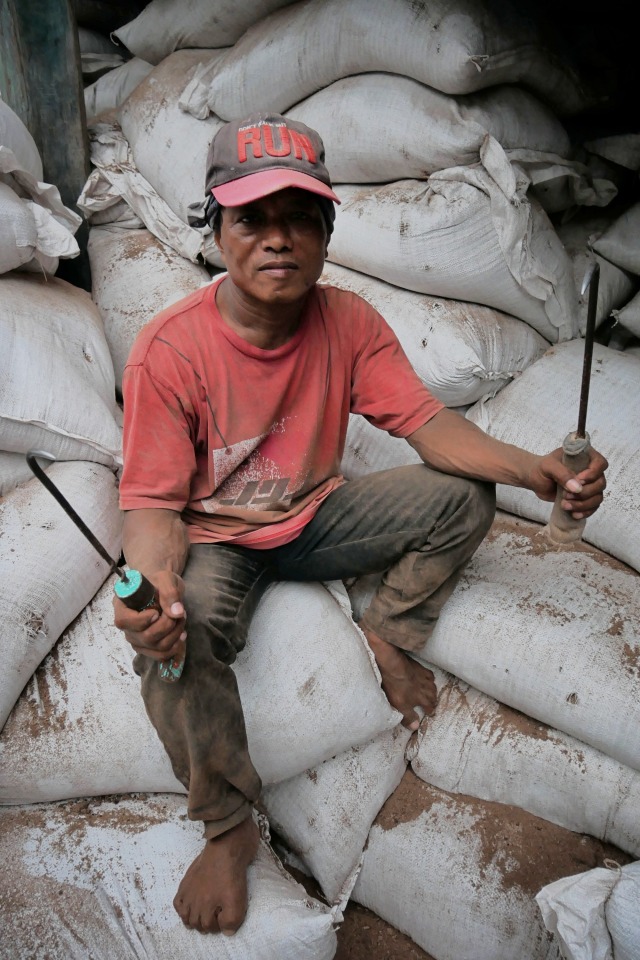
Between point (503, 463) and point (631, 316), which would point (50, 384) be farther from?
point (631, 316)

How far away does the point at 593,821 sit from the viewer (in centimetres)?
142

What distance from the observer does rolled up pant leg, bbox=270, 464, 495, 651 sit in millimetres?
1455

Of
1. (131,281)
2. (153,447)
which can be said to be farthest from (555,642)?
(131,281)

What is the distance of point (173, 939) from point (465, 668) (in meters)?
0.65

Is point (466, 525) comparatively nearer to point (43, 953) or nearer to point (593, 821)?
point (593, 821)

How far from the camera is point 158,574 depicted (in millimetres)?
1172

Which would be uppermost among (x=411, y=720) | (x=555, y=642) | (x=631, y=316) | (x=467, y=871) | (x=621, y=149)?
(x=621, y=149)

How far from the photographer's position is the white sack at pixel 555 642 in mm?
1396

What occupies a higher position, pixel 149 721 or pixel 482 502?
pixel 482 502

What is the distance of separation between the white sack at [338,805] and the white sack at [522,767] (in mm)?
72

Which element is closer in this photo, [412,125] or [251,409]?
[251,409]

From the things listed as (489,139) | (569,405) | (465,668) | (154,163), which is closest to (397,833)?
(465,668)

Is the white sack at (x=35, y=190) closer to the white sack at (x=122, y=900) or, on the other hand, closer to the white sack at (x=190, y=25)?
the white sack at (x=190, y=25)

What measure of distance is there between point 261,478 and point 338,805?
607 mm
